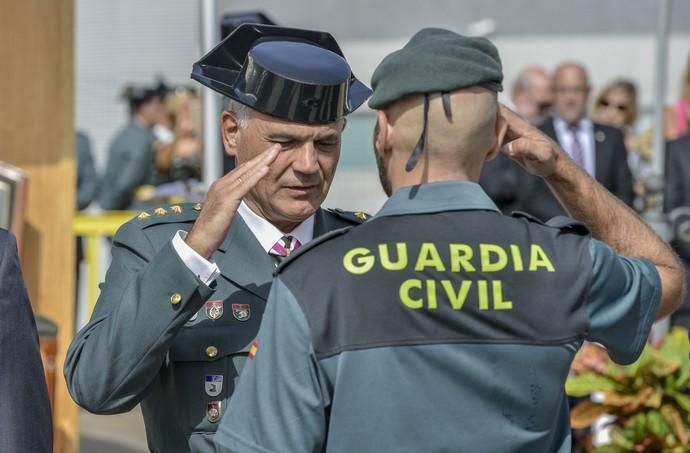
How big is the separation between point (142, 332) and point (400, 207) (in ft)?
1.84

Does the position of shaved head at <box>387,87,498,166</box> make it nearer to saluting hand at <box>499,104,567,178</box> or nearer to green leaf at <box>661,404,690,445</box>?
saluting hand at <box>499,104,567,178</box>

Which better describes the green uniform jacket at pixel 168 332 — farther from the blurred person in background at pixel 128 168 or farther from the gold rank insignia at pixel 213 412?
the blurred person in background at pixel 128 168

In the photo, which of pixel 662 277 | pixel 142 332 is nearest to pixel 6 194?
pixel 142 332

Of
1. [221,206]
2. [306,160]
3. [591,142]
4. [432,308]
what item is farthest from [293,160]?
[591,142]

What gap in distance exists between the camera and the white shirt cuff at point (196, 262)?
8.49 ft

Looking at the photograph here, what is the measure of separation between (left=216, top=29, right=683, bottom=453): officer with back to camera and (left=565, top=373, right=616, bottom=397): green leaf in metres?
2.39

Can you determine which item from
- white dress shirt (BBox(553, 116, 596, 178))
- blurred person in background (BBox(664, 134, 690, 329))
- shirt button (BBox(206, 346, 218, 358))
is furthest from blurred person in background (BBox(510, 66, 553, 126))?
shirt button (BBox(206, 346, 218, 358))

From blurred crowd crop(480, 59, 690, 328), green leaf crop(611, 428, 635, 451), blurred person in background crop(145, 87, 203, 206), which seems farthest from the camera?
blurred person in background crop(145, 87, 203, 206)

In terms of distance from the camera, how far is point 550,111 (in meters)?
8.33

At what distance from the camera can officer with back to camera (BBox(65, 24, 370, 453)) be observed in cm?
257

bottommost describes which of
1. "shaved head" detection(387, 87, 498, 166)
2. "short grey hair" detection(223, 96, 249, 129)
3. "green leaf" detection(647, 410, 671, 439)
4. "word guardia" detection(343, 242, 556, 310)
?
"green leaf" detection(647, 410, 671, 439)

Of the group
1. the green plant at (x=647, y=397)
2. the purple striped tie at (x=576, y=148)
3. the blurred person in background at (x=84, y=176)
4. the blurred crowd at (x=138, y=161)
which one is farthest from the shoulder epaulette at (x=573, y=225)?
the blurred person in background at (x=84, y=176)

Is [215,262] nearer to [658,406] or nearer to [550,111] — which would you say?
[658,406]

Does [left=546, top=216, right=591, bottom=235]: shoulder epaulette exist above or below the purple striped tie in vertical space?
above
